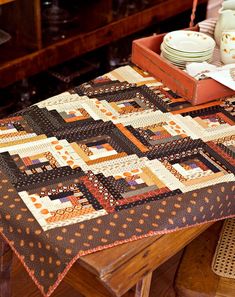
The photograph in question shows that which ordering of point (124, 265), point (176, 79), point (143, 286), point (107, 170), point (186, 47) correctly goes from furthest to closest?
1. point (186, 47)
2. point (176, 79)
3. point (107, 170)
4. point (143, 286)
5. point (124, 265)

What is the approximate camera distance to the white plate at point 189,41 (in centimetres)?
211

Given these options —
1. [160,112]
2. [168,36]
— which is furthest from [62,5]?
[160,112]

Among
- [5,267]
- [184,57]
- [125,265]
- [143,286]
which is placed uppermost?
[184,57]

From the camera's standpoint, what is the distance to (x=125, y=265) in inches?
53.3

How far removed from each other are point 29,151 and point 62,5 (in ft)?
6.45

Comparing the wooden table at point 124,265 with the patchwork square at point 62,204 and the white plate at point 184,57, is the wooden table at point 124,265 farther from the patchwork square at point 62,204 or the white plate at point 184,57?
the white plate at point 184,57

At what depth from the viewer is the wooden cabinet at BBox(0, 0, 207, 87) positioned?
9.74 feet

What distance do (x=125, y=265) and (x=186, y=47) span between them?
102 centimetres

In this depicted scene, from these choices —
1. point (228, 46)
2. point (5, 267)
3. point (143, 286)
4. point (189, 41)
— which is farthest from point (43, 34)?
point (143, 286)

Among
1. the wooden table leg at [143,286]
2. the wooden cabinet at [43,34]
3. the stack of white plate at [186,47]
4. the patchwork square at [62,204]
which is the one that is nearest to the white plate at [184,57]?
the stack of white plate at [186,47]

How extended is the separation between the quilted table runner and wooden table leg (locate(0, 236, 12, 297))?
0.22m

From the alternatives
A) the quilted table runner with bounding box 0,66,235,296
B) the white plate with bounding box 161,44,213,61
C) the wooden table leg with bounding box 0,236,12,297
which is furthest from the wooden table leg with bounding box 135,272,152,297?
the white plate with bounding box 161,44,213,61

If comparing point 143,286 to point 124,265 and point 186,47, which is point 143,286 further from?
point 186,47

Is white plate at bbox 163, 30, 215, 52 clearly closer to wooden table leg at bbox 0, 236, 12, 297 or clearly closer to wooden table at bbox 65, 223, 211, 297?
wooden table at bbox 65, 223, 211, 297
